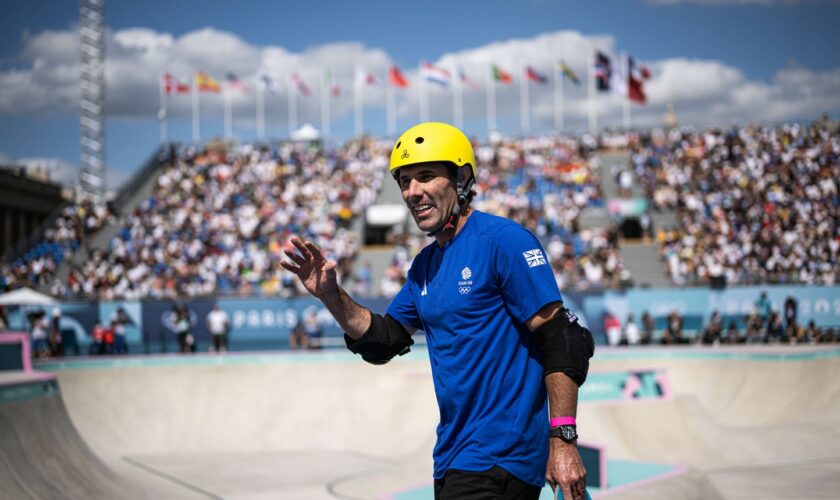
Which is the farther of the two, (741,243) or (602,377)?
(741,243)

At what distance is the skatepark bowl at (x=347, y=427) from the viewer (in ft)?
36.1

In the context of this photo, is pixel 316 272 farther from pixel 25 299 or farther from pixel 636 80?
pixel 636 80

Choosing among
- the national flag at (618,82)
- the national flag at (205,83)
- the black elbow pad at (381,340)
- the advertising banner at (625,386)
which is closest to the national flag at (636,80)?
the national flag at (618,82)

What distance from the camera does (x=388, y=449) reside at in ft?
54.9

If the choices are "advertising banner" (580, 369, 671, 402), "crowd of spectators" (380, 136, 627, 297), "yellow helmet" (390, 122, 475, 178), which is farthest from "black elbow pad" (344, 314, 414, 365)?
"crowd of spectators" (380, 136, 627, 297)

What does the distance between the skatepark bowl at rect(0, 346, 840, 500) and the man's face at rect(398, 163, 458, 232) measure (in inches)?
227

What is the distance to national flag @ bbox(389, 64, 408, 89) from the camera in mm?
48688

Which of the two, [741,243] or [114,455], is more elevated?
[741,243]

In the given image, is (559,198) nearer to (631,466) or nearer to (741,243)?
(741,243)

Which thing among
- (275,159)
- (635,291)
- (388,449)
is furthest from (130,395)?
(275,159)

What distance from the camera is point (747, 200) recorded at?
3231cm

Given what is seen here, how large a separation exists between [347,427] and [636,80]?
33.6m

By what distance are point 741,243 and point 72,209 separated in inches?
1031

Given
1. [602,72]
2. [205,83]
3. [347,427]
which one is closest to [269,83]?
[205,83]
